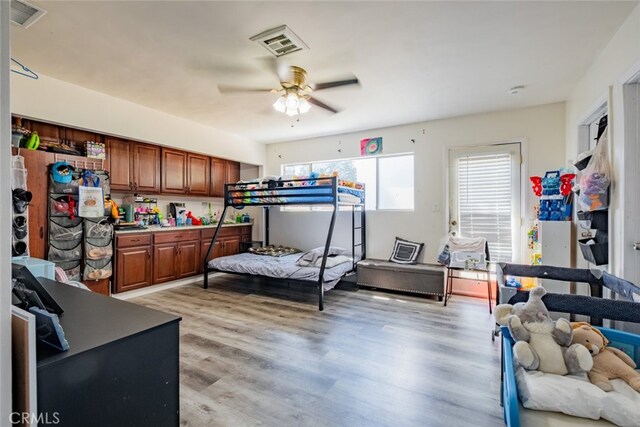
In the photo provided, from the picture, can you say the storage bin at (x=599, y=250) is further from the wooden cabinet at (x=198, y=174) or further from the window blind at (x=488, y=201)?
the wooden cabinet at (x=198, y=174)

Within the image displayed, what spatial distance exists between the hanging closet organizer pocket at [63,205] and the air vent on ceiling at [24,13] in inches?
71.4

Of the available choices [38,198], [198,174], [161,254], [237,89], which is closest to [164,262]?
[161,254]

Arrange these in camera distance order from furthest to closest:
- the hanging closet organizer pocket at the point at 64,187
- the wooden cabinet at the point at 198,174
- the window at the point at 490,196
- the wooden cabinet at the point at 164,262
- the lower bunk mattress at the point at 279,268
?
the wooden cabinet at the point at 198,174 < the wooden cabinet at the point at 164,262 < the window at the point at 490,196 < the lower bunk mattress at the point at 279,268 < the hanging closet organizer pocket at the point at 64,187

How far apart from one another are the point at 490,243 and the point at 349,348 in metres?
2.83

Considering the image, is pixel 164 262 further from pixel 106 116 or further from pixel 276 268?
pixel 106 116

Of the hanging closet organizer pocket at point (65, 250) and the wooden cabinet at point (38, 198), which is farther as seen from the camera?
the hanging closet organizer pocket at point (65, 250)

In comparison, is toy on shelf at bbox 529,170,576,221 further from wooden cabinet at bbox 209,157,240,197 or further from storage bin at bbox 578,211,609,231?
wooden cabinet at bbox 209,157,240,197

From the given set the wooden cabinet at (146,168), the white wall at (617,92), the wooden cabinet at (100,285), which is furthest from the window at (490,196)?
the wooden cabinet at (100,285)

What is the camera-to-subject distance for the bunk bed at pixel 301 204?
392 centimetres

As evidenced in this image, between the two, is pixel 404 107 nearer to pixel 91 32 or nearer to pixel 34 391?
pixel 91 32

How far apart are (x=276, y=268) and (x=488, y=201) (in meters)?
3.13

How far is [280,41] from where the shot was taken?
248 centimetres

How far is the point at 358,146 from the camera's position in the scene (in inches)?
208

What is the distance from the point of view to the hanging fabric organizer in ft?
11.1
